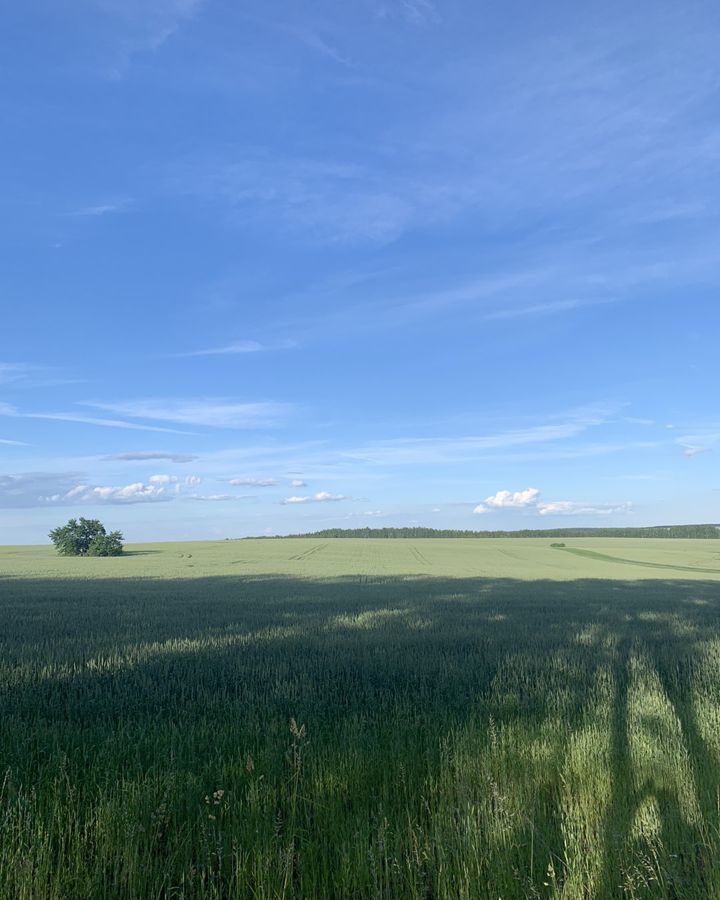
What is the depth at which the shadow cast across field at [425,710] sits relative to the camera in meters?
4.62

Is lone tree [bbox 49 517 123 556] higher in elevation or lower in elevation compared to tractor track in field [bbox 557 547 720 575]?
higher

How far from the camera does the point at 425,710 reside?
24.6 ft

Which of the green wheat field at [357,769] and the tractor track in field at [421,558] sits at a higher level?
the green wheat field at [357,769]

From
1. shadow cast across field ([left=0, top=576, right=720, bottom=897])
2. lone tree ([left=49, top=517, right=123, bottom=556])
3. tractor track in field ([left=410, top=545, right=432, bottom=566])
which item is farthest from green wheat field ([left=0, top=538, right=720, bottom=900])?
lone tree ([left=49, top=517, right=123, bottom=556])

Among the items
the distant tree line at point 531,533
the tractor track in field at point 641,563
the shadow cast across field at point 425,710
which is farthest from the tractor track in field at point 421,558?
the distant tree line at point 531,533

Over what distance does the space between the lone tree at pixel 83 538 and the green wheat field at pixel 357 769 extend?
8138 centimetres

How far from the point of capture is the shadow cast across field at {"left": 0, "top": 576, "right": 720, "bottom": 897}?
15.2 ft

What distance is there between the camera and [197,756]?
19.3ft

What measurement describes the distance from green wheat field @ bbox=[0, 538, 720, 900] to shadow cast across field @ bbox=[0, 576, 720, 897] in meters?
0.03

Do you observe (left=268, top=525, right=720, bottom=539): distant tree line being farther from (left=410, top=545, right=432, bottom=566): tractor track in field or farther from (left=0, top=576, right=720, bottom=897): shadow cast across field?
(left=0, top=576, right=720, bottom=897): shadow cast across field

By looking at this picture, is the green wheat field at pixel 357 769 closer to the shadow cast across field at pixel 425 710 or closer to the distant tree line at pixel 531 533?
the shadow cast across field at pixel 425 710

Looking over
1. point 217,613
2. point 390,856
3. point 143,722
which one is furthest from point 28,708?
point 217,613

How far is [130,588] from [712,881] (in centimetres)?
3142

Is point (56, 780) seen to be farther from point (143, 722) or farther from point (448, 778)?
point (448, 778)
